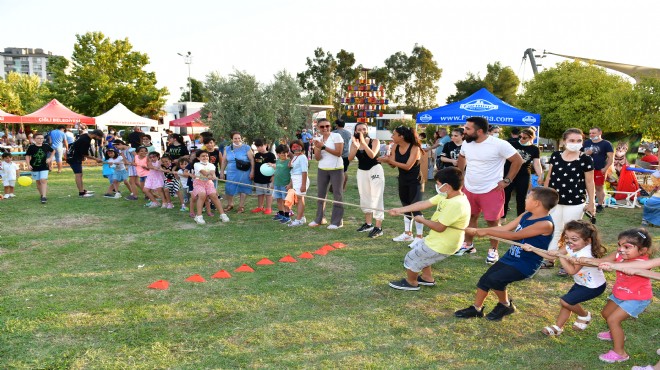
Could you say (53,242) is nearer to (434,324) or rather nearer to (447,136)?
(434,324)

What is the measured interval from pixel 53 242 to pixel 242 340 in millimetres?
4732

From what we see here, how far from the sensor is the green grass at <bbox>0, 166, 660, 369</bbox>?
339 centimetres

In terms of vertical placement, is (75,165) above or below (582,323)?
above

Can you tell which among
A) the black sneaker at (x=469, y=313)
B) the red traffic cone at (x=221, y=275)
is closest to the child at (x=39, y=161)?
the red traffic cone at (x=221, y=275)

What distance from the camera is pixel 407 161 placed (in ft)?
21.2

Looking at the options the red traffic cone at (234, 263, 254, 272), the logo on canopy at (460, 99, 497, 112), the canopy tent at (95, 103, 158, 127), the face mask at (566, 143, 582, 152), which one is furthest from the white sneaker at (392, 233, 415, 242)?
the canopy tent at (95, 103, 158, 127)

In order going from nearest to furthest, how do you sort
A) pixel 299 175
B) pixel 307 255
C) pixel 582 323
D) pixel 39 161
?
pixel 582 323, pixel 307 255, pixel 299 175, pixel 39 161

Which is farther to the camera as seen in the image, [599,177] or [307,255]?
[599,177]

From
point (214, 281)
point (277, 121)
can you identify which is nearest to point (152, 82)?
point (277, 121)

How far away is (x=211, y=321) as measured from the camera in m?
4.00

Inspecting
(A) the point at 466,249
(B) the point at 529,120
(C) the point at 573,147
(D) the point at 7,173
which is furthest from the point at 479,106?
(D) the point at 7,173

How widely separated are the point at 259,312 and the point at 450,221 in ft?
6.63

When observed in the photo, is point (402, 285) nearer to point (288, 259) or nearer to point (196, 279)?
point (288, 259)

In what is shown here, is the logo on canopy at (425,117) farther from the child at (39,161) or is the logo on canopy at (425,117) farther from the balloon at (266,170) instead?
the child at (39,161)
